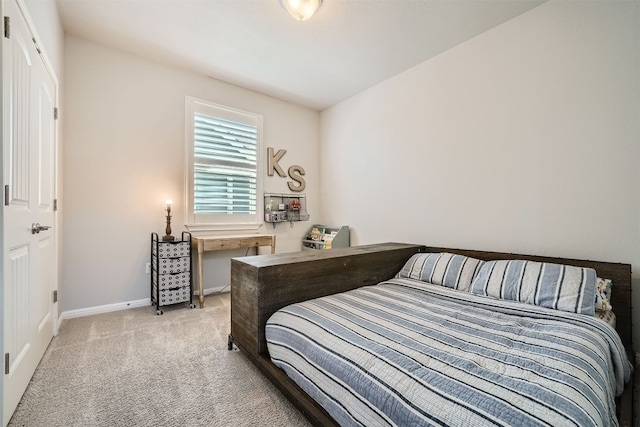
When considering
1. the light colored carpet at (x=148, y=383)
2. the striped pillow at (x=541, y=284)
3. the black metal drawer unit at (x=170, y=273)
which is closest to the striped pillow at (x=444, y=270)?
the striped pillow at (x=541, y=284)

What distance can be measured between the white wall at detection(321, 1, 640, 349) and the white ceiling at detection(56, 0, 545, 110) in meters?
0.30

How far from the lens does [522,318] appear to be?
5.15 ft

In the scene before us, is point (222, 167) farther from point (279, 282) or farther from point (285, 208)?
point (279, 282)

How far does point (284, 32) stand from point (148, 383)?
9.34ft

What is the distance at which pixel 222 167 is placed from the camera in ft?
11.5

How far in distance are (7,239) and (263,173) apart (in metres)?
2.75

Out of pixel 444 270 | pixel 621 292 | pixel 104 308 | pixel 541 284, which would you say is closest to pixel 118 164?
pixel 104 308

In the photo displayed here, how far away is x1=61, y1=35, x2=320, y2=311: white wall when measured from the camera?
266 centimetres

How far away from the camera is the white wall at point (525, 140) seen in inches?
73.5

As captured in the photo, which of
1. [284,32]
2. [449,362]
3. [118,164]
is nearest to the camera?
[449,362]

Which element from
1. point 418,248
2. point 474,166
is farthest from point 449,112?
point 418,248

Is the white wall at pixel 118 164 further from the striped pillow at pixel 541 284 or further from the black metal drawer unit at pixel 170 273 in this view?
the striped pillow at pixel 541 284

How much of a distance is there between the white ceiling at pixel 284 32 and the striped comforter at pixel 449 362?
2260mm

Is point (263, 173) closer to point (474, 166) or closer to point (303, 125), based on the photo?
point (303, 125)
